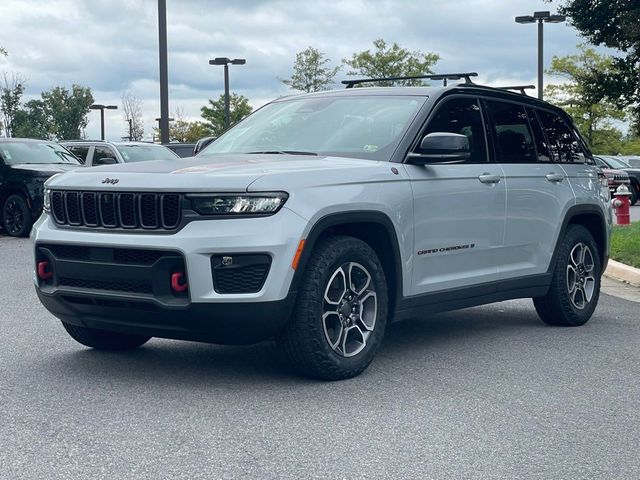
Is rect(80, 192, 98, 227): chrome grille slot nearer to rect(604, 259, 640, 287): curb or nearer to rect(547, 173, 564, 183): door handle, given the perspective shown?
rect(547, 173, 564, 183): door handle

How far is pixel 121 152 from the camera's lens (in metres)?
20.2

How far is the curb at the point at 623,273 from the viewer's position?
11.6 metres

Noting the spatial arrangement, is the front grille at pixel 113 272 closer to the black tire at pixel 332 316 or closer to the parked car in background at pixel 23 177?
the black tire at pixel 332 316

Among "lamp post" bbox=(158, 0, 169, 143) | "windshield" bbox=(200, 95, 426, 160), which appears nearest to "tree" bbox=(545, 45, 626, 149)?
"lamp post" bbox=(158, 0, 169, 143)

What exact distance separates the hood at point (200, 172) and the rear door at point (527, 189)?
1572 millimetres

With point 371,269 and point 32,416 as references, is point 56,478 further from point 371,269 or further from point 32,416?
point 371,269

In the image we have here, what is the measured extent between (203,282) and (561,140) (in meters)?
4.16

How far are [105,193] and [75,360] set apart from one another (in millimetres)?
1343

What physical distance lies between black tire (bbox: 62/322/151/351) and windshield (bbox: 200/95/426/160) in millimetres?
1393

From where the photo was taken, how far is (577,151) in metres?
8.64

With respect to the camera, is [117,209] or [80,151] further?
[80,151]

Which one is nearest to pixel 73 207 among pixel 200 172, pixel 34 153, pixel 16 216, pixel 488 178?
pixel 200 172

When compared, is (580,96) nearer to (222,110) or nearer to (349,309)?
(222,110)

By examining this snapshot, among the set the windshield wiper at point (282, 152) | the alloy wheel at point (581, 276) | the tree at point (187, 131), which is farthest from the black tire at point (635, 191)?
the tree at point (187, 131)
